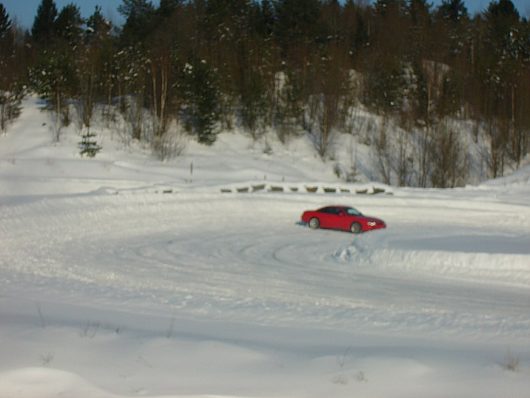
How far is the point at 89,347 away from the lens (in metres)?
7.59

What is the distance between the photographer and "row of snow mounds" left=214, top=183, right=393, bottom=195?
3703 cm

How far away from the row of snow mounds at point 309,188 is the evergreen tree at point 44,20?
51.6 meters

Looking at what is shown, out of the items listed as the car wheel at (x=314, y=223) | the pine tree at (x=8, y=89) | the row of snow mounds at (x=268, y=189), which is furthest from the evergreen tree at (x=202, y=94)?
the car wheel at (x=314, y=223)

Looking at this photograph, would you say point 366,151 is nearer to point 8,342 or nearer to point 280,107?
point 280,107

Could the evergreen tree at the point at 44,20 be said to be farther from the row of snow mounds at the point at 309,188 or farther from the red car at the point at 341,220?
the red car at the point at 341,220

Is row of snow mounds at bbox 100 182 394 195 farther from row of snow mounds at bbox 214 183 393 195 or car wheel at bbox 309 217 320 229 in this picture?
car wheel at bbox 309 217 320 229

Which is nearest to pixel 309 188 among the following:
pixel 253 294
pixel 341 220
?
pixel 341 220

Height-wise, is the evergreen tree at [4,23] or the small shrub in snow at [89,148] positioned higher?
the evergreen tree at [4,23]

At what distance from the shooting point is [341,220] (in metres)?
28.5

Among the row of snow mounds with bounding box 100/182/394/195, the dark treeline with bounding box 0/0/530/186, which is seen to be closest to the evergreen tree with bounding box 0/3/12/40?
the dark treeline with bounding box 0/0/530/186

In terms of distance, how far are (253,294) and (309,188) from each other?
85.0 feet

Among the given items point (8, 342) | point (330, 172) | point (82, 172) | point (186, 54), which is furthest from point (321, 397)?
point (186, 54)

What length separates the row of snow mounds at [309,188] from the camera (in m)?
37.0

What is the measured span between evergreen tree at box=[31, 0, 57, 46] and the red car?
199 ft
